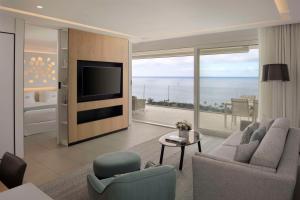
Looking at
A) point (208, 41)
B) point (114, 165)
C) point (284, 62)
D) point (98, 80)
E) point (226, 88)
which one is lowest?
point (114, 165)

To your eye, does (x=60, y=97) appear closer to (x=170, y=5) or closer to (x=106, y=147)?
(x=106, y=147)

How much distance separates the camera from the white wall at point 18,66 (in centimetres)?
378

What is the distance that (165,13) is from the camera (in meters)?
3.75

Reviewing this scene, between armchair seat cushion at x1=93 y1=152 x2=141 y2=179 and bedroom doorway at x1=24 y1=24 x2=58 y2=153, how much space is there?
2.20 meters

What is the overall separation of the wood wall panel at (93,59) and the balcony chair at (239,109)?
288 centimetres

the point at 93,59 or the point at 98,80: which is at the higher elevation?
the point at 93,59

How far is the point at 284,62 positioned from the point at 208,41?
180 centimetres

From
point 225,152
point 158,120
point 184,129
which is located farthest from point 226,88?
point 225,152

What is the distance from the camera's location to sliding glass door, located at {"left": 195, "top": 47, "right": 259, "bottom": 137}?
5.31m

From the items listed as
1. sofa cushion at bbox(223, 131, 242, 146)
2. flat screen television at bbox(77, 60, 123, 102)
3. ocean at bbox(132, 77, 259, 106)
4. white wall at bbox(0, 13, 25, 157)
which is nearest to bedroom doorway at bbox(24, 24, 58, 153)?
white wall at bbox(0, 13, 25, 157)

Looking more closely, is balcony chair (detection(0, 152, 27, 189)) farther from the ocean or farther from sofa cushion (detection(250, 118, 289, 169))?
the ocean

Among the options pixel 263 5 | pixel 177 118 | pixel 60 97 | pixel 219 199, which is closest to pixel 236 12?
pixel 263 5

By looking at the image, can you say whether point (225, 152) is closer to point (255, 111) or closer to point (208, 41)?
point (255, 111)

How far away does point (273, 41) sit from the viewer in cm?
459
